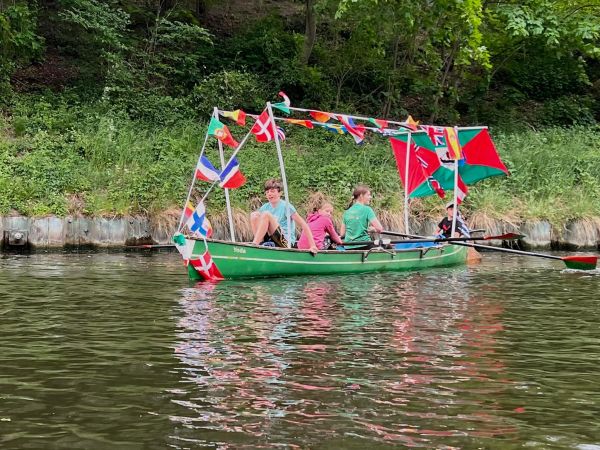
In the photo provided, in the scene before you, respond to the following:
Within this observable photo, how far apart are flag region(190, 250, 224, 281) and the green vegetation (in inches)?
230

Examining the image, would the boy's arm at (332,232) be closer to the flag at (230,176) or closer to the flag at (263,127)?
the flag at (263,127)

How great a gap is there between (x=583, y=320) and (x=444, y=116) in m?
16.4

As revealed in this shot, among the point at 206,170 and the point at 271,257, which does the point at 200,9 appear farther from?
the point at 271,257

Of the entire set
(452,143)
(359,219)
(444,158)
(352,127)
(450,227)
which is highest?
(352,127)

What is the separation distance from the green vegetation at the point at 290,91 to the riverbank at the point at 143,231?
29cm

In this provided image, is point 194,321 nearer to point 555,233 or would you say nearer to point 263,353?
point 263,353

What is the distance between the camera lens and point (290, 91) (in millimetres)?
25219

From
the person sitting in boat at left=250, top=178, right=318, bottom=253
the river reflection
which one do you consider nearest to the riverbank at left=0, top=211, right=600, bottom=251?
the person sitting in boat at left=250, top=178, right=318, bottom=253

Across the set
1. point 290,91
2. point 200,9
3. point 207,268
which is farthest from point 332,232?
point 200,9

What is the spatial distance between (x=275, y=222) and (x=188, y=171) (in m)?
6.82

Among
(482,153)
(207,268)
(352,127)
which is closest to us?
(207,268)

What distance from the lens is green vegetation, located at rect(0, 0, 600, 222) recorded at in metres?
19.4

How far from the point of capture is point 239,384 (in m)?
6.12

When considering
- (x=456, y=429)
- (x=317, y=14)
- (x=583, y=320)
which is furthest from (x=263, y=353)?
(x=317, y=14)
